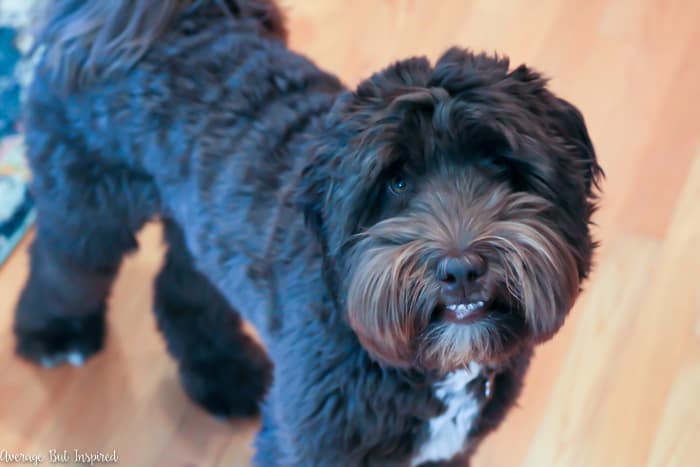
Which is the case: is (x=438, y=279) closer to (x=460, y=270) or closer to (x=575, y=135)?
(x=460, y=270)

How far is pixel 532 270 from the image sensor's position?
3.64 ft

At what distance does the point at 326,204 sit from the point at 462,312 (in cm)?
25

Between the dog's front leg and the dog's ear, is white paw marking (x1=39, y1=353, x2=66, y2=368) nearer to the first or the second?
the dog's front leg

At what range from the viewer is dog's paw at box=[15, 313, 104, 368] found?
80.7 inches

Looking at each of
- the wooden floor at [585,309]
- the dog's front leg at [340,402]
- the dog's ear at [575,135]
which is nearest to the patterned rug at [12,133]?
the wooden floor at [585,309]

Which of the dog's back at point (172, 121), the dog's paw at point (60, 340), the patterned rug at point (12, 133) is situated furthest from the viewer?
the patterned rug at point (12, 133)

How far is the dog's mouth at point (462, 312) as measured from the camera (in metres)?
1.14

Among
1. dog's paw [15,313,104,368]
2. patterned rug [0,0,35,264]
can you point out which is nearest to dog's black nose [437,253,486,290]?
dog's paw [15,313,104,368]

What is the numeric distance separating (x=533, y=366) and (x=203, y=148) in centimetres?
100

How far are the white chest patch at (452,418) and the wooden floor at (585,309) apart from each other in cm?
49

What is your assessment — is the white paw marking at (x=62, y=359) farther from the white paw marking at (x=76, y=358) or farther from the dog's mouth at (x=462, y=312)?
the dog's mouth at (x=462, y=312)

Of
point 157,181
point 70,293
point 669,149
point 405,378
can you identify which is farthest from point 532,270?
point 669,149

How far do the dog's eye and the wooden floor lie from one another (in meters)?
0.93

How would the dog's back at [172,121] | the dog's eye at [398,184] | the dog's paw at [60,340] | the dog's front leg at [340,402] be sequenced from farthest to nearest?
1. the dog's paw at [60,340]
2. the dog's back at [172,121]
3. the dog's front leg at [340,402]
4. the dog's eye at [398,184]
